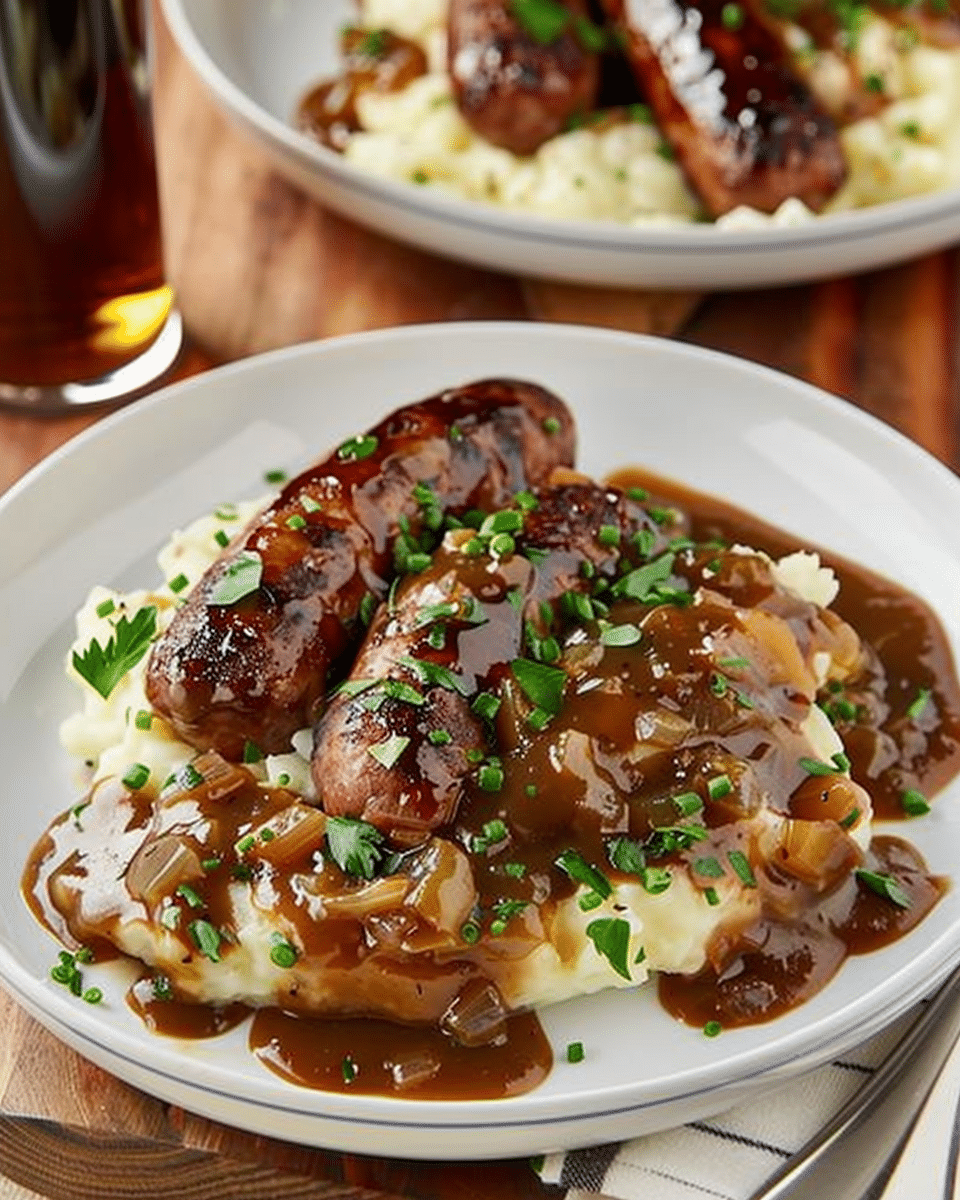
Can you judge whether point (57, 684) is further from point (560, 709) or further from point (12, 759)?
point (560, 709)

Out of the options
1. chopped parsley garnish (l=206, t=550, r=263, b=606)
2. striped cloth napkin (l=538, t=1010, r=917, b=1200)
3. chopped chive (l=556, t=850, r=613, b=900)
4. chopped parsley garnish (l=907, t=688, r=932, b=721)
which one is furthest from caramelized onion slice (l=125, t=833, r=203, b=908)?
chopped parsley garnish (l=907, t=688, r=932, b=721)

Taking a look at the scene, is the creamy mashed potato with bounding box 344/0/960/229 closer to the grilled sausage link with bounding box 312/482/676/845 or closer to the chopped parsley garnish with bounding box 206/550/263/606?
the grilled sausage link with bounding box 312/482/676/845

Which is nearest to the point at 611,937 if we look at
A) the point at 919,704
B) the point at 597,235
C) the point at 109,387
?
the point at 919,704

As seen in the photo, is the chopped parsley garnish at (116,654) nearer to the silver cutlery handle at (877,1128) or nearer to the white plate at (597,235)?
the silver cutlery handle at (877,1128)

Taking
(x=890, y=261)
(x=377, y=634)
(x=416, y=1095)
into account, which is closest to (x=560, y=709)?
(x=377, y=634)

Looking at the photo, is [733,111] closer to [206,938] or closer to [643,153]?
[643,153]
